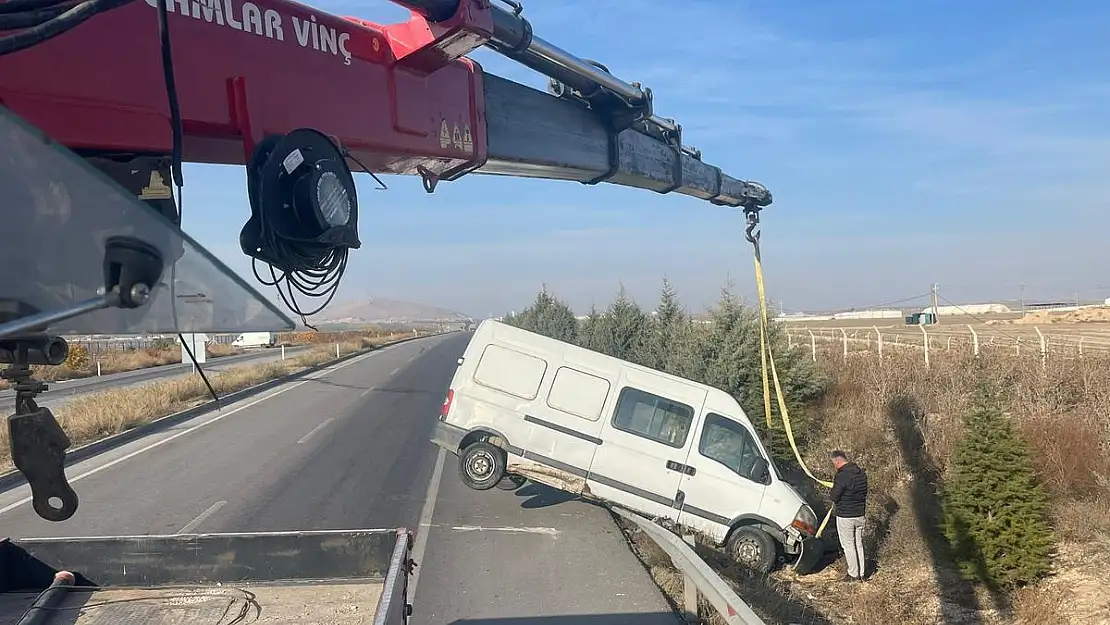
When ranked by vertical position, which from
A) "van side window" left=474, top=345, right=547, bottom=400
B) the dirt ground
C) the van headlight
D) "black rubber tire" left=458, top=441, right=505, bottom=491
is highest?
"van side window" left=474, top=345, right=547, bottom=400

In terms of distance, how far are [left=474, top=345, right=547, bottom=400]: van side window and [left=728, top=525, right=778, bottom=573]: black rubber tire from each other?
2.99 meters

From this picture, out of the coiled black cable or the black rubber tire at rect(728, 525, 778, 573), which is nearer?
the coiled black cable

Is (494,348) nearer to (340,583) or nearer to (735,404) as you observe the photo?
(735,404)

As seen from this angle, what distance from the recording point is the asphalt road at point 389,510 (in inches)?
285

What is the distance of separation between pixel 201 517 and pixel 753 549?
6.40 m

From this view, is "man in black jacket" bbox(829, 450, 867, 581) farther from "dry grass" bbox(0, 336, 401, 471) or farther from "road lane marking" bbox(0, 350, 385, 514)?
"dry grass" bbox(0, 336, 401, 471)

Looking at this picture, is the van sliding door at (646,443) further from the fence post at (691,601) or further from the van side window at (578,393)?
the fence post at (691,601)

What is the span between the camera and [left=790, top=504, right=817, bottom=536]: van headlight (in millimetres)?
9766

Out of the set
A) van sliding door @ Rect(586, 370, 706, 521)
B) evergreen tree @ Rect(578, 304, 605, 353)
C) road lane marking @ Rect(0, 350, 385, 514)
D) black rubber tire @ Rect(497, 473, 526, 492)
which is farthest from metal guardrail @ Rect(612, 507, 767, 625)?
evergreen tree @ Rect(578, 304, 605, 353)

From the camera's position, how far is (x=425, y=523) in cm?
998

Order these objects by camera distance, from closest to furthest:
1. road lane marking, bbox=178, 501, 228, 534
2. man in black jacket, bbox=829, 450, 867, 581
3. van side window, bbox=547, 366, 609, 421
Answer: road lane marking, bbox=178, 501, 228, 534 → man in black jacket, bbox=829, 450, 867, 581 → van side window, bbox=547, 366, 609, 421

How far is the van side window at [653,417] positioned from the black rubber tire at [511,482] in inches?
60.3

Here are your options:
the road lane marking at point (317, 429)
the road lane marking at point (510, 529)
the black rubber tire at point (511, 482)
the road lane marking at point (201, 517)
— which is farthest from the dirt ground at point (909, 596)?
the road lane marking at point (317, 429)

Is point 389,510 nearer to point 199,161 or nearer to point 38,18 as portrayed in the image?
point 199,161
